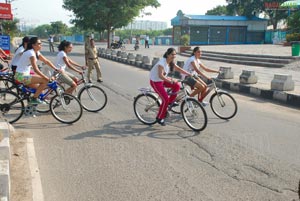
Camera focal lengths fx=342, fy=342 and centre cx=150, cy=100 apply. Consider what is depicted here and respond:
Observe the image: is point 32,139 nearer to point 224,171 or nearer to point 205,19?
point 224,171

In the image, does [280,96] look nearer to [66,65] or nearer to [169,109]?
[169,109]

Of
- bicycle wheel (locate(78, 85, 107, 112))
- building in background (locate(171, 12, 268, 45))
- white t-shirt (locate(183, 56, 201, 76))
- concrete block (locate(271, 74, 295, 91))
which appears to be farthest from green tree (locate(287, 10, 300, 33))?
bicycle wheel (locate(78, 85, 107, 112))

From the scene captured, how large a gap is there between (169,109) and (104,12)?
89.7 feet

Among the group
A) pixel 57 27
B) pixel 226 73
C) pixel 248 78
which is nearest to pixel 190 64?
pixel 248 78

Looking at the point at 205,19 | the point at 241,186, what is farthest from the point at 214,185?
the point at 205,19

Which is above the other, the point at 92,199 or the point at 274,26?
the point at 274,26

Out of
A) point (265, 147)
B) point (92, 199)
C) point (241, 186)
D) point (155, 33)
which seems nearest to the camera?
point (92, 199)

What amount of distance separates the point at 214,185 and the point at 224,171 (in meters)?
0.49

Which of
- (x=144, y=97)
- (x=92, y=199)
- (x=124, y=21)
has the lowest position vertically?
(x=92, y=199)

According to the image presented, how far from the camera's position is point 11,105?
710cm

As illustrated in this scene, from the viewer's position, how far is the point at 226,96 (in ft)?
25.1

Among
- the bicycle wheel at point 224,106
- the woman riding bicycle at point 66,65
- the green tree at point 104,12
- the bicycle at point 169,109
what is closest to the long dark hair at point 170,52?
the bicycle at point 169,109

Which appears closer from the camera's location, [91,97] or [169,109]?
[169,109]

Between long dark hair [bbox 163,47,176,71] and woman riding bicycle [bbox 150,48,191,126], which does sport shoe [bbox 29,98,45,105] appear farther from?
long dark hair [bbox 163,47,176,71]
